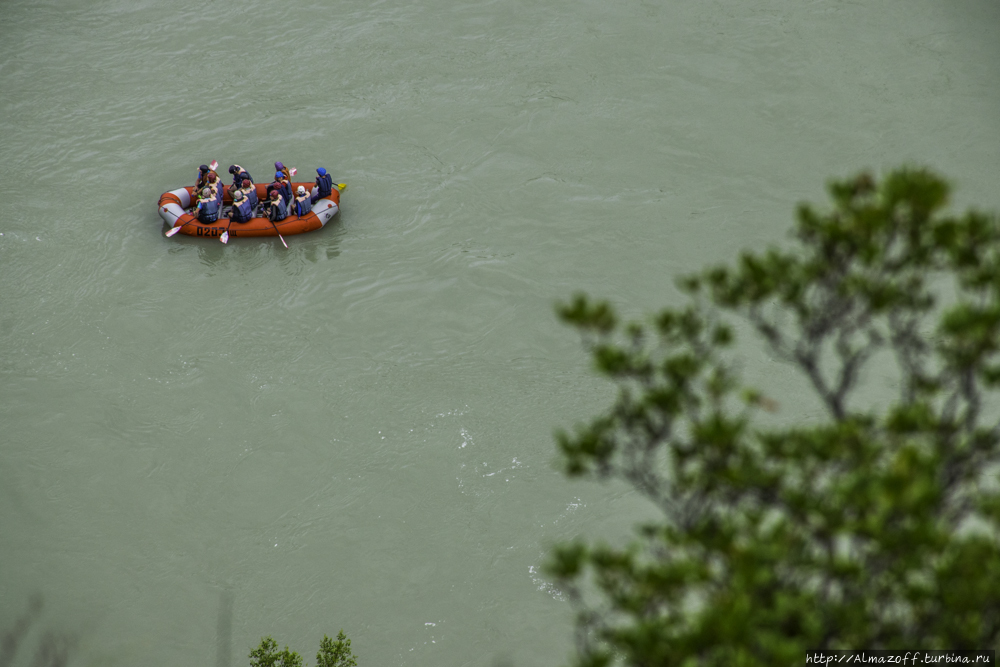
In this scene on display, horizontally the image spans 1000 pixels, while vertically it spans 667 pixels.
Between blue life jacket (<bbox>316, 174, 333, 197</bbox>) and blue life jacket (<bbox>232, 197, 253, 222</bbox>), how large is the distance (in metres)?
0.86

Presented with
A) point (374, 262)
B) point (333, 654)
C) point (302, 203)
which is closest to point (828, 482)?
point (333, 654)

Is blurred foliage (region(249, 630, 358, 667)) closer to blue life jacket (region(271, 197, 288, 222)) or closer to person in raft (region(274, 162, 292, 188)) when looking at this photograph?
blue life jacket (region(271, 197, 288, 222))

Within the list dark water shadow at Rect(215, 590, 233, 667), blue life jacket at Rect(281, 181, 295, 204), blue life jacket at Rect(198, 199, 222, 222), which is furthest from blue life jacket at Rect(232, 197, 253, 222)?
dark water shadow at Rect(215, 590, 233, 667)

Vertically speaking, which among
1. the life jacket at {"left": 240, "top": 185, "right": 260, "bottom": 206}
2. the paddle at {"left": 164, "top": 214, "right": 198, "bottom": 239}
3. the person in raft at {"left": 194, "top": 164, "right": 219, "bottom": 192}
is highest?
the person in raft at {"left": 194, "top": 164, "right": 219, "bottom": 192}

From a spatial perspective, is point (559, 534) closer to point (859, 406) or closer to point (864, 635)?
point (859, 406)

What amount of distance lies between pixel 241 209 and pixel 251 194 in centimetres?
24

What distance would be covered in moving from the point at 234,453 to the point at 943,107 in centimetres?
1024

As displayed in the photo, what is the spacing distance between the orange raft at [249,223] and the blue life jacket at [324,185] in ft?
0.21

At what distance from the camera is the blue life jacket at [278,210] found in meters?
11.0

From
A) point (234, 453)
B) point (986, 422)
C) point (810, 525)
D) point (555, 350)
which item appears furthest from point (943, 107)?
point (810, 525)

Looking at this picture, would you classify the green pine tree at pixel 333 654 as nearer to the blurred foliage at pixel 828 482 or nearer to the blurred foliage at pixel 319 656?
the blurred foliage at pixel 319 656

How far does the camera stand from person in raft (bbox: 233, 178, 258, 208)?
11.1 m

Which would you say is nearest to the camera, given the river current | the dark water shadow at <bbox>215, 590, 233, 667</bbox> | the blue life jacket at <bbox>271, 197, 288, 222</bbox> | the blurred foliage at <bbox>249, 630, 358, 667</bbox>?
the blurred foliage at <bbox>249, 630, 358, 667</bbox>

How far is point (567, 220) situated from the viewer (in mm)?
11258
